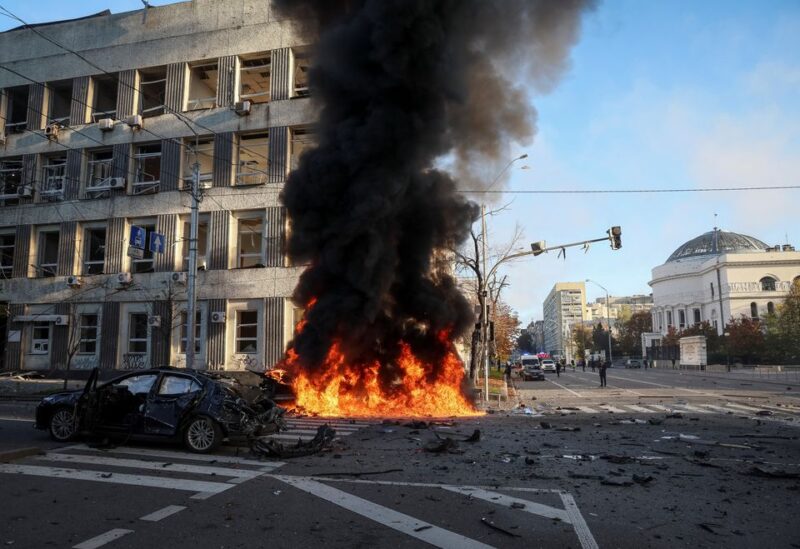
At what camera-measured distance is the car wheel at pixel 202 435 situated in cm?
825

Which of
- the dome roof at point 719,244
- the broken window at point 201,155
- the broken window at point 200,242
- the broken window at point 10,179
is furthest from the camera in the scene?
the dome roof at point 719,244

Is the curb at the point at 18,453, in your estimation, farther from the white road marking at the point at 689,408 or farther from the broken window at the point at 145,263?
the broken window at the point at 145,263

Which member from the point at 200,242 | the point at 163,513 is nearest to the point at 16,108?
the point at 200,242

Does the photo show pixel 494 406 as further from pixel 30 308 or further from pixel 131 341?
pixel 30 308

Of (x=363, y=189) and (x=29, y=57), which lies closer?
(x=363, y=189)

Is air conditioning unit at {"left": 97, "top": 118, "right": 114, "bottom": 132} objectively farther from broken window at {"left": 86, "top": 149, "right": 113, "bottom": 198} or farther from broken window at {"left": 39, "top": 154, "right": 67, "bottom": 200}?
broken window at {"left": 39, "top": 154, "right": 67, "bottom": 200}

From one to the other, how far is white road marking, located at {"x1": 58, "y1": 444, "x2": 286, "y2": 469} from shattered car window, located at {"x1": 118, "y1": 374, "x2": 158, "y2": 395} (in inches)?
37.0

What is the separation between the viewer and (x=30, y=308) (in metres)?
26.8

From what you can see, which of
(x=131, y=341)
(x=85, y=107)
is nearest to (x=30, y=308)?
(x=131, y=341)

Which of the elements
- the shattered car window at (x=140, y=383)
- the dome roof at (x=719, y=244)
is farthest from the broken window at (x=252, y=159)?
the dome roof at (x=719, y=244)

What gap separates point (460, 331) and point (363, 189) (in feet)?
16.8

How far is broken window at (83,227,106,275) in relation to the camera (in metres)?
26.7

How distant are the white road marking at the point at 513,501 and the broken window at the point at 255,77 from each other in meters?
23.6

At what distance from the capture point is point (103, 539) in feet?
14.9
